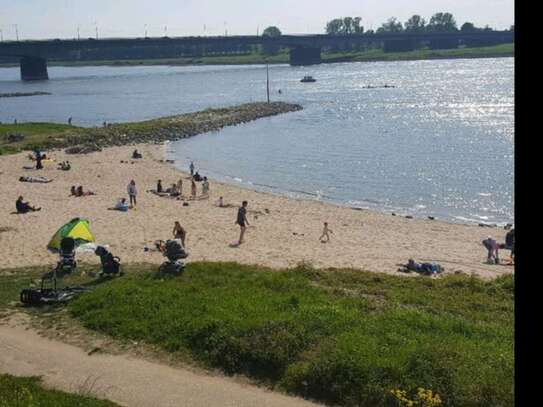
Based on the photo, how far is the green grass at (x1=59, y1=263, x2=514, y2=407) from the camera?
977 cm

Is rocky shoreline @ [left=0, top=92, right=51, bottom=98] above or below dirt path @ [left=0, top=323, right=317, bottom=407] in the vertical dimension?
above

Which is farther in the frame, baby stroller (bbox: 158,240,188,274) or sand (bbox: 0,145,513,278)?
sand (bbox: 0,145,513,278)

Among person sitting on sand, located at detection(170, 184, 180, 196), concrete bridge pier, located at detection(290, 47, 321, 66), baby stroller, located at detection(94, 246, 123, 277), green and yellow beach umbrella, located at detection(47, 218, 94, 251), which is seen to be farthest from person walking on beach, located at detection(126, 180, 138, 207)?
concrete bridge pier, located at detection(290, 47, 321, 66)

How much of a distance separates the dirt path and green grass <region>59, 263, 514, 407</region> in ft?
1.81

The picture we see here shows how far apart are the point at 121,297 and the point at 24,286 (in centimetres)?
334

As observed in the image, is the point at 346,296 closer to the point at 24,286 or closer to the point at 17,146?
the point at 24,286

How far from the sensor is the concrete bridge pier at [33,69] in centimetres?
16770

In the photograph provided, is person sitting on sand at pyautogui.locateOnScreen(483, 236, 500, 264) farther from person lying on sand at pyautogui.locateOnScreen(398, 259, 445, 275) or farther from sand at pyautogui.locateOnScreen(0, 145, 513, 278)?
person lying on sand at pyautogui.locateOnScreen(398, 259, 445, 275)

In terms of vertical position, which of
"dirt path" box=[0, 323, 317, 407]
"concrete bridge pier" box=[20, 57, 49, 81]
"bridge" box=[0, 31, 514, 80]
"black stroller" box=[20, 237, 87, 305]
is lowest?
"dirt path" box=[0, 323, 317, 407]

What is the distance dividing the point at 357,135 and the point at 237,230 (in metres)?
43.5

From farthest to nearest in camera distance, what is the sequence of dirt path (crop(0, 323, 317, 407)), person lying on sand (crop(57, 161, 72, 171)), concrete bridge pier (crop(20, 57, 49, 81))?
concrete bridge pier (crop(20, 57, 49, 81)), person lying on sand (crop(57, 161, 72, 171)), dirt path (crop(0, 323, 317, 407))

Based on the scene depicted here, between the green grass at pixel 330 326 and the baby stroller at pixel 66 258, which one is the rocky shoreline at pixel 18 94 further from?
the green grass at pixel 330 326

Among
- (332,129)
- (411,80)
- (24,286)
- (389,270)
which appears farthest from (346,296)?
(411,80)

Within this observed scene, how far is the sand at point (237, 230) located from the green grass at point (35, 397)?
9.26 metres
